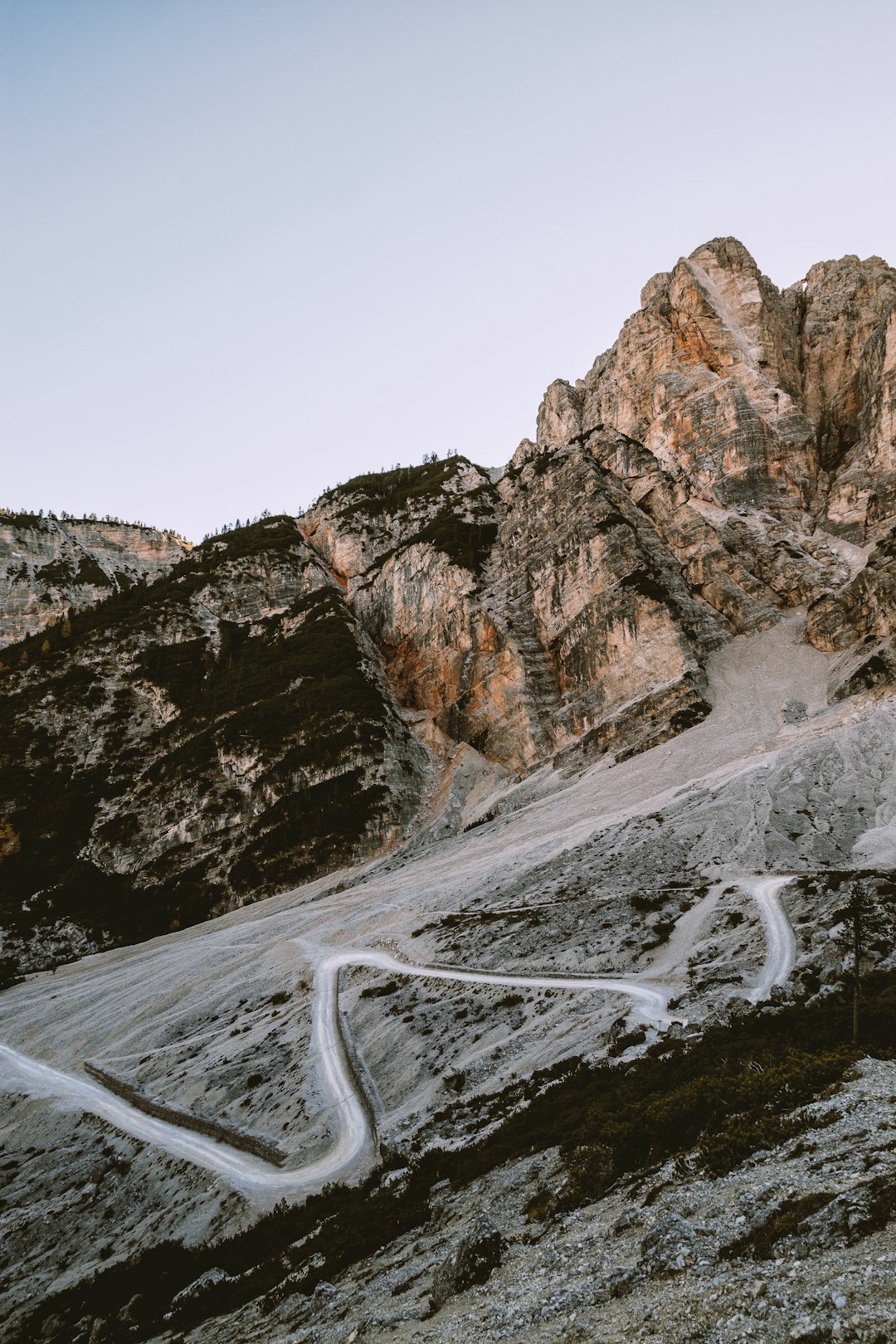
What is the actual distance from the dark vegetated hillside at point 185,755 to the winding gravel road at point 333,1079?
4357 cm

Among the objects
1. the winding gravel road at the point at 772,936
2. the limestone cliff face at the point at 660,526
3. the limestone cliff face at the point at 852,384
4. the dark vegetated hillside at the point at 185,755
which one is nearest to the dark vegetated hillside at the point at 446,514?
the limestone cliff face at the point at 660,526

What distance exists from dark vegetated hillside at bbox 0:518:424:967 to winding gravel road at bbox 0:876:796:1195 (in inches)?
1715

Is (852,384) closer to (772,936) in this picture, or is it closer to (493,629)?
(493,629)

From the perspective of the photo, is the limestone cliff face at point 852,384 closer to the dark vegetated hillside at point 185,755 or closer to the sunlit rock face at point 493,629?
the sunlit rock face at point 493,629

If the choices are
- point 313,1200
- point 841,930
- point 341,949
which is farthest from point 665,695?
point 313,1200

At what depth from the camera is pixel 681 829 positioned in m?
65.4

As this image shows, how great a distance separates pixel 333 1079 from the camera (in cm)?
4222

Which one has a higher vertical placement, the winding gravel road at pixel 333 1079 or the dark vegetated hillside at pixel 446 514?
the dark vegetated hillside at pixel 446 514

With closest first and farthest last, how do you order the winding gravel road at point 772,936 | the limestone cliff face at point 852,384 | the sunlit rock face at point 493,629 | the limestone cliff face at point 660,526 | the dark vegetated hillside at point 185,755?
the winding gravel road at point 772,936
the dark vegetated hillside at point 185,755
the sunlit rock face at point 493,629
the limestone cliff face at point 660,526
the limestone cliff face at point 852,384

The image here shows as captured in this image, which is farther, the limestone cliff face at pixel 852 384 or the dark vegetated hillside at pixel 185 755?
the limestone cliff face at pixel 852 384

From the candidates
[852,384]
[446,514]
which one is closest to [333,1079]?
[446,514]

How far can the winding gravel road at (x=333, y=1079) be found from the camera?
114 ft

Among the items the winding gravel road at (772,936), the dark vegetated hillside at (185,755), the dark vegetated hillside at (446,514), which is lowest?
the winding gravel road at (772,936)

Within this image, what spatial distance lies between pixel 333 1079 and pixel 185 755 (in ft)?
292
